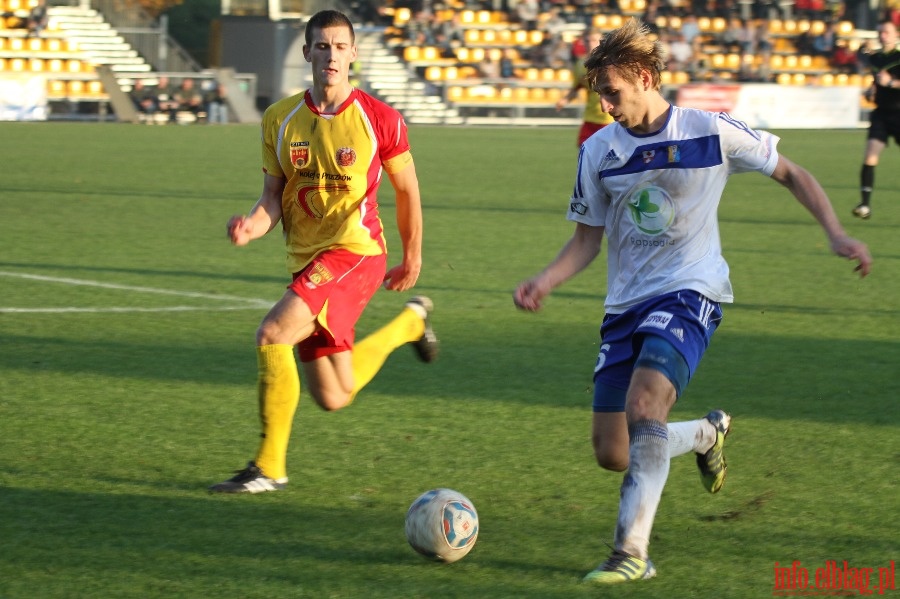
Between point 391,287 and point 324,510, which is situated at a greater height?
point 391,287

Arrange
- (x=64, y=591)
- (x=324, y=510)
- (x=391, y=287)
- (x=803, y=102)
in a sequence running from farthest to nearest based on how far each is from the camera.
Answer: (x=803, y=102)
(x=391, y=287)
(x=324, y=510)
(x=64, y=591)

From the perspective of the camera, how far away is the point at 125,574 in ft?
13.2

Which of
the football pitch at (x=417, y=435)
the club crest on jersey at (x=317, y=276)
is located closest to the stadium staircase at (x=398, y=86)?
the football pitch at (x=417, y=435)

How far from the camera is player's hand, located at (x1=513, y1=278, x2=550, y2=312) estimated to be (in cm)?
436

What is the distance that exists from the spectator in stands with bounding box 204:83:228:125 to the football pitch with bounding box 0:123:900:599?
76.2 feet

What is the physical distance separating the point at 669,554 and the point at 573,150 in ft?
74.2

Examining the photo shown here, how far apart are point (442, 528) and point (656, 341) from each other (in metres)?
0.88

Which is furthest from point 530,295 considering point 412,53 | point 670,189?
point 412,53

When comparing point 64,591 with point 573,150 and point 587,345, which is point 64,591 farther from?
point 573,150

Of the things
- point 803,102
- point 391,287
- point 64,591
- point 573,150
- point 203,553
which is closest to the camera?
point 64,591

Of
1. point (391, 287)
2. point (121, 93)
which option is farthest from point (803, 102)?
point (391, 287)

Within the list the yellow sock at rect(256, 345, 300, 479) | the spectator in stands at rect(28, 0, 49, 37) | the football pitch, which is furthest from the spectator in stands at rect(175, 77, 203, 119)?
the yellow sock at rect(256, 345, 300, 479)

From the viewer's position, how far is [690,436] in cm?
456

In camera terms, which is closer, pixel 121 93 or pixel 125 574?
pixel 125 574
